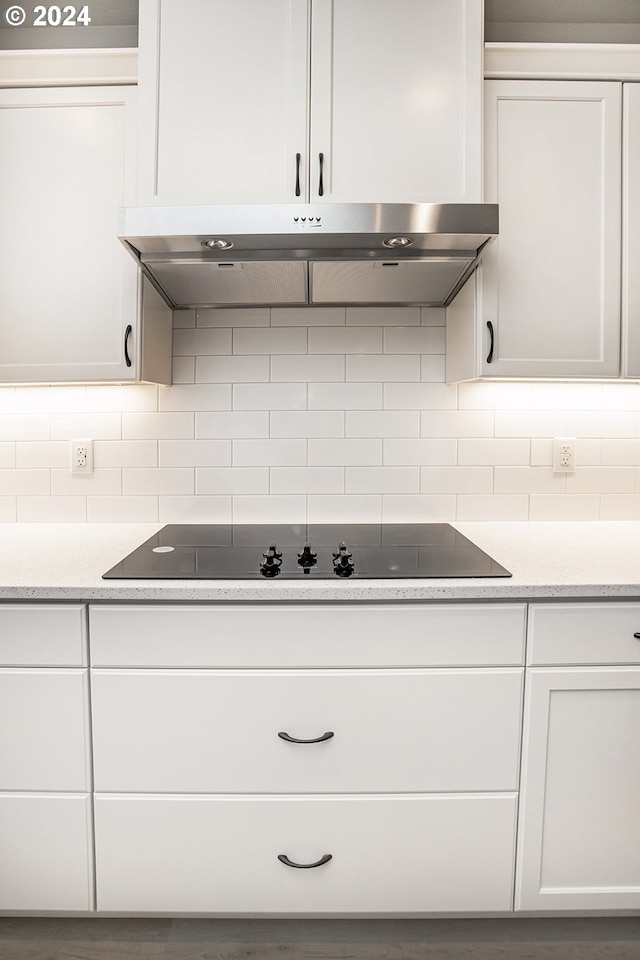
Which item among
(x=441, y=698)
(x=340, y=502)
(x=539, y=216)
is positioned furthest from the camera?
(x=340, y=502)

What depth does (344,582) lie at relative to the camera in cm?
133

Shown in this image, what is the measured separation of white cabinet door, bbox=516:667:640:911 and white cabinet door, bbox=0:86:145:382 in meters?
1.40

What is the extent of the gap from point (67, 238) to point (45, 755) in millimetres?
1345

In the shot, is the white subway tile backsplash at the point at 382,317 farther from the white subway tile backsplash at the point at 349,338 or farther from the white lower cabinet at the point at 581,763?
the white lower cabinet at the point at 581,763

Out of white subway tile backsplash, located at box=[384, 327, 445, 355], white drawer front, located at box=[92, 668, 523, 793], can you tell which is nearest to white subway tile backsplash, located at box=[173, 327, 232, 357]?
white subway tile backsplash, located at box=[384, 327, 445, 355]

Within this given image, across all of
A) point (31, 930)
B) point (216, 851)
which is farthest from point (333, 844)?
point (31, 930)

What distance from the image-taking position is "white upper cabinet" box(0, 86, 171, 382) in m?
1.62

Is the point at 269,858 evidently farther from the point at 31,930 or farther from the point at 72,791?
the point at 31,930

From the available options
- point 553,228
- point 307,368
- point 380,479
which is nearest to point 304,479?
point 380,479

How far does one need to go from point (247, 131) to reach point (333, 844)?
180cm

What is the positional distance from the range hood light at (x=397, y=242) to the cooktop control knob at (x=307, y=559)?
79cm

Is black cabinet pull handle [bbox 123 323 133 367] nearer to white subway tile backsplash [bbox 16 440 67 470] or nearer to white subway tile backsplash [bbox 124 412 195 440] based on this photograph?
white subway tile backsplash [bbox 124 412 195 440]

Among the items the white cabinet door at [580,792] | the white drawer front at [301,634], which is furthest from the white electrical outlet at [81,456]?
the white cabinet door at [580,792]

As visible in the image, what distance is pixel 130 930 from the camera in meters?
1.47
